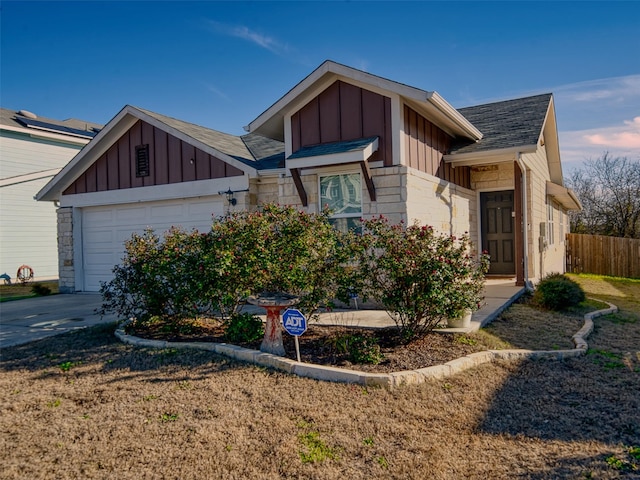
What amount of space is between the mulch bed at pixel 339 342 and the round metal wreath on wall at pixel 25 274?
436 inches

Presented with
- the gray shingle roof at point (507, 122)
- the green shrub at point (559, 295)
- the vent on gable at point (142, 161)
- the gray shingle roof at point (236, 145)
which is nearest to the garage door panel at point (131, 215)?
the vent on gable at point (142, 161)

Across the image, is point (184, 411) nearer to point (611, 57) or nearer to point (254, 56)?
point (254, 56)

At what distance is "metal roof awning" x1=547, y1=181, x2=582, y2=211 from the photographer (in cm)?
1346

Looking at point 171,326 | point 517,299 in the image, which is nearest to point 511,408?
point 171,326

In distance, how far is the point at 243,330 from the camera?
569 cm

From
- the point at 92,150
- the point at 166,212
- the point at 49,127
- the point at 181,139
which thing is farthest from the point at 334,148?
the point at 49,127

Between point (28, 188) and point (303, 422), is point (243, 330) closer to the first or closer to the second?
point (303, 422)

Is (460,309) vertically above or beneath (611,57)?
beneath

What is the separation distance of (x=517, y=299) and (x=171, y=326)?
6.24 m

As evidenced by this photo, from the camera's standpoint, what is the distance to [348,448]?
3.18 meters

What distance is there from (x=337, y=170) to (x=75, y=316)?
5265mm

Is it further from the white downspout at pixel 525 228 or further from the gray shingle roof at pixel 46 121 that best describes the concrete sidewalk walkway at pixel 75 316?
the gray shingle roof at pixel 46 121

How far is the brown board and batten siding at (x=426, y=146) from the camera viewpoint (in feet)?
Answer: 27.0

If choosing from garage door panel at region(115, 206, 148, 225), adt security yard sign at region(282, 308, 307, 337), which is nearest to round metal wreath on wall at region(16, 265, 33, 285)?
garage door panel at region(115, 206, 148, 225)
